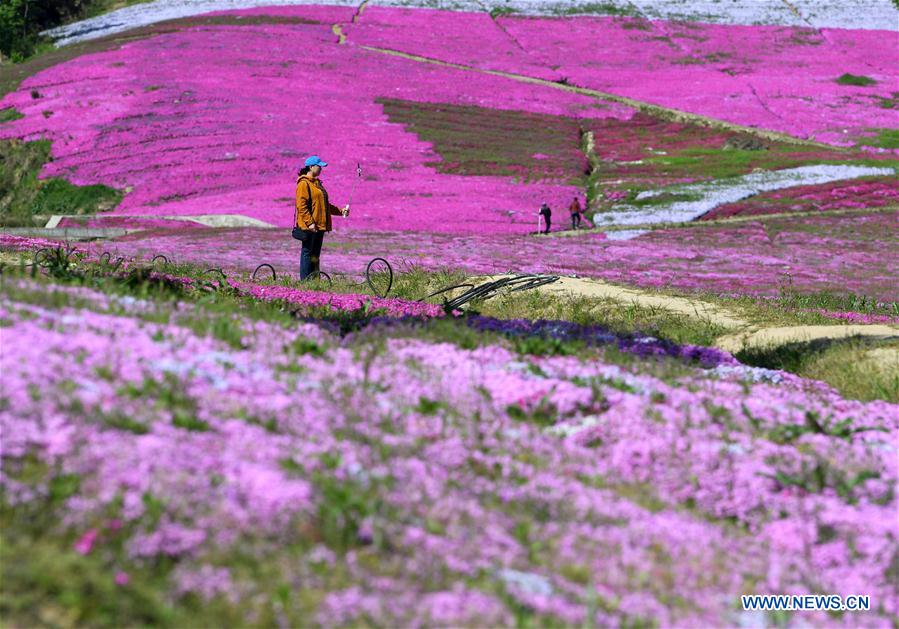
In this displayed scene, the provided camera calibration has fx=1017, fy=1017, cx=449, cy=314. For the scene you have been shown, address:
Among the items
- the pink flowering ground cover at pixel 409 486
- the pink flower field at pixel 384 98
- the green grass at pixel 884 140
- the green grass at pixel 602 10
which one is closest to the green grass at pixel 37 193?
the pink flower field at pixel 384 98

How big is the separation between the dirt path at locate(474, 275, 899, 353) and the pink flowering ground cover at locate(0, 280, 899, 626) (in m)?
5.40

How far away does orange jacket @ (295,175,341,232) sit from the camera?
18.8 metres

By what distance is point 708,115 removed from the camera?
2500 inches

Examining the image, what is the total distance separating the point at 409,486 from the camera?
633 centimetres

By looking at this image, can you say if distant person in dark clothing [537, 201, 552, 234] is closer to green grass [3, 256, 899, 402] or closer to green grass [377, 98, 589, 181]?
Answer: green grass [377, 98, 589, 181]

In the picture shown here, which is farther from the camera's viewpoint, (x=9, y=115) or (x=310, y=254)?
(x=9, y=115)

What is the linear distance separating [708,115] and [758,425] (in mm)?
58394

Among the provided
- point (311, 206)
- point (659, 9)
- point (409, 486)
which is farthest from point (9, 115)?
point (659, 9)

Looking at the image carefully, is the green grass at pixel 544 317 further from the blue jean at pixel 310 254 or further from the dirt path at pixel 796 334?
the blue jean at pixel 310 254

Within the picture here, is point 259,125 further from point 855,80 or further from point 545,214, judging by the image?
point 855,80

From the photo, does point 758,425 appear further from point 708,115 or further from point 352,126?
point 708,115

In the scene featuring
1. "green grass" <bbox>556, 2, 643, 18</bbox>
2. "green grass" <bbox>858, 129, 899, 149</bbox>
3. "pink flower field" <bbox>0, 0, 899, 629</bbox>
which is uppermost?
"green grass" <bbox>556, 2, 643, 18</bbox>

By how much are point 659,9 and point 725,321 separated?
80.9 metres

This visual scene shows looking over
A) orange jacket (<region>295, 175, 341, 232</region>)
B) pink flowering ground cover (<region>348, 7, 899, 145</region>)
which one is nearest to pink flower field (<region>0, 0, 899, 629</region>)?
orange jacket (<region>295, 175, 341, 232</region>)
